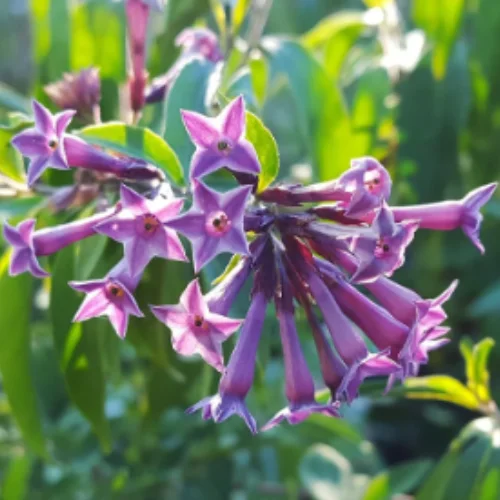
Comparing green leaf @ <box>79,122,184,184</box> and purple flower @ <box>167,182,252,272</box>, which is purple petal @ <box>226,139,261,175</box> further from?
green leaf @ <box>79,122,184,184</box>

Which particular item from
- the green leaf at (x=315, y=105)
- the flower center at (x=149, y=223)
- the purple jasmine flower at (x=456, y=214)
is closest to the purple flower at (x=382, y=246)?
the purple jasmine flower at (x=456, y=214)

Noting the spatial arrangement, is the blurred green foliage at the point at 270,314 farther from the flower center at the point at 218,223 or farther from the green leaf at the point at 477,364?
the flower center at the point at 218,223

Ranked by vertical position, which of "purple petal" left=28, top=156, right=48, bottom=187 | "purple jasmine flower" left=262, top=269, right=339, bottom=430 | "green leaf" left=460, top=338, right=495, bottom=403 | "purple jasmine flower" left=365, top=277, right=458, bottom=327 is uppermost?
"purple petal" left=28, top=156, right=48, bottom=187

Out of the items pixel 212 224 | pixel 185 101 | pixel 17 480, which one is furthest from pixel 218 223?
pixel 17 480

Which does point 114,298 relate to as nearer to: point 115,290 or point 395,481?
point 115,290

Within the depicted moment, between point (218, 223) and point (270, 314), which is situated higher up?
point (218, 223)

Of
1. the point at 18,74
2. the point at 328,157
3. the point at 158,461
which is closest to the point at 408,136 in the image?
the point at 328,157

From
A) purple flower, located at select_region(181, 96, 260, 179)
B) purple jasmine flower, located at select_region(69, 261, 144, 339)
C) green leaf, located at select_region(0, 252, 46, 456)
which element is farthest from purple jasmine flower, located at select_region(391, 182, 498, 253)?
green leaf, located at select_region(0, 252, 46, 456)
